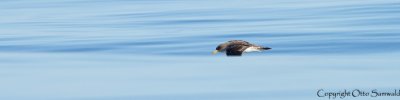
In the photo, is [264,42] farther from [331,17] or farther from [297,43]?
[331,17]

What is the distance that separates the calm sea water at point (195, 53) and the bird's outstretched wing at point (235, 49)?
268 mm

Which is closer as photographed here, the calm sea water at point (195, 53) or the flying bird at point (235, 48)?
the calm sea water at point (195, 53)

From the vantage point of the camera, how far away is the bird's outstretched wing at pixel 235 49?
56.2 ft

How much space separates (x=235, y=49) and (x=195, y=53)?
1.81 meters

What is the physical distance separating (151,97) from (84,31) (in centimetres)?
1231

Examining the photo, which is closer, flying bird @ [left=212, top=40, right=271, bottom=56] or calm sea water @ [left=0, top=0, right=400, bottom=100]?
calm sea water @ [left=0, top=0, right=400, bottom=100]

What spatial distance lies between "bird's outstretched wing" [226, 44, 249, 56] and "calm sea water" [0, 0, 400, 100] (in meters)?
0.27

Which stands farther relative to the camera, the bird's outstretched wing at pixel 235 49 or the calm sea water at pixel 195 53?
the bird's outstretched wing at pixel 235 49

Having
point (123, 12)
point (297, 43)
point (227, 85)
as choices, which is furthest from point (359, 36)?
point (123, 12)

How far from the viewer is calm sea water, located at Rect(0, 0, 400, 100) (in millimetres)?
14297

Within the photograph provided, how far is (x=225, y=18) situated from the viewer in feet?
100

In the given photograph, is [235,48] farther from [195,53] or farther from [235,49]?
[195,53]

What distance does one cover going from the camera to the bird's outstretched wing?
17.1 metres

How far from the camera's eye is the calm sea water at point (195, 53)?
1430 centimetres
